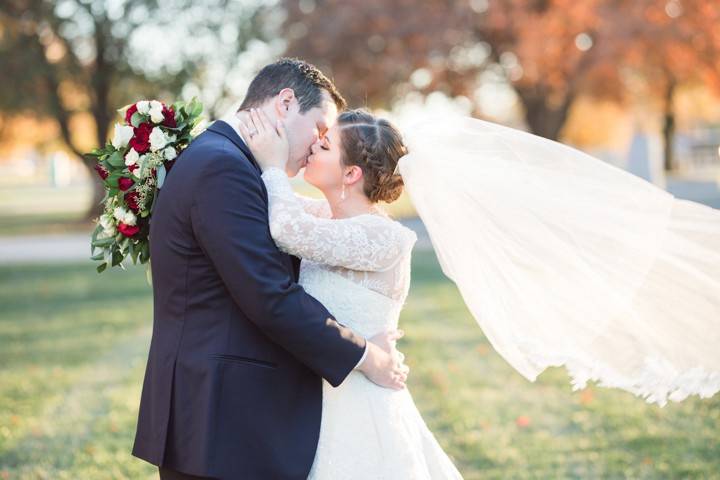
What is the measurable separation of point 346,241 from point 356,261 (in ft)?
0.31

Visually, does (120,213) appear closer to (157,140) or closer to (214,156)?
(157,140)

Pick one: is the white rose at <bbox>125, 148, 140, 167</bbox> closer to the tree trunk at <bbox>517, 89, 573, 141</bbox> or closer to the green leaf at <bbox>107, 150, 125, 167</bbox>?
the green leaf at <bbox>107, 150, 125, 167</bbox>

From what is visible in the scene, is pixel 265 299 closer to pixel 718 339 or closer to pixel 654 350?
pixel 654 350

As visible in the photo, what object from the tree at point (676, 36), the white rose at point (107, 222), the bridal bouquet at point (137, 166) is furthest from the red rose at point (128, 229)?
the tree at point (676, 36)

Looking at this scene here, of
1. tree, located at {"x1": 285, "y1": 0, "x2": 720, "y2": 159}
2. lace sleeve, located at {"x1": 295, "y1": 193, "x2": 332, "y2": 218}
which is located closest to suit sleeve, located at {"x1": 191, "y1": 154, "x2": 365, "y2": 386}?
lace sleeve, located at {"x1": 295, "y1": 193, "x2": 332, "y2": 218}

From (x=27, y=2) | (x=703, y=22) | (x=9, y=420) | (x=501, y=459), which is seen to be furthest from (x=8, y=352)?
(x=703, y=22)

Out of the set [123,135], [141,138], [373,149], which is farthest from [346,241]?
[123,135]

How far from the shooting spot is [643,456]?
5.98 m

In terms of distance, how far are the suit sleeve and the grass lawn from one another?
308cm

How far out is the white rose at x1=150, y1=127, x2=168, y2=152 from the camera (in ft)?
11.4

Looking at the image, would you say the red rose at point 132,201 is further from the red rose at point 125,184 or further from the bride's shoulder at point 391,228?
the bride's shoulder at point 391,228

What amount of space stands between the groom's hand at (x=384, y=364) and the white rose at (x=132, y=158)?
4.05ft

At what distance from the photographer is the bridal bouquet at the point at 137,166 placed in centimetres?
347

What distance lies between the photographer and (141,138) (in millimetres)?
3566
